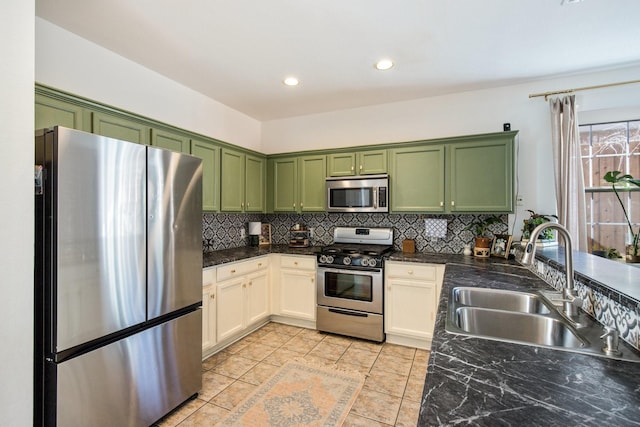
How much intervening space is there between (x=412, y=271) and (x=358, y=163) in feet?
4.45

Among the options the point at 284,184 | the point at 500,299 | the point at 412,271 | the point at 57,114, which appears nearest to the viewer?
the point at 500,299

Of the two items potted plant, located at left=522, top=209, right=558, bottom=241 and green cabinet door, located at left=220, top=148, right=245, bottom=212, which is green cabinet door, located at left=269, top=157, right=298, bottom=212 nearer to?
green cabinet door, located at left=220, top=148, right=245, bottom=212

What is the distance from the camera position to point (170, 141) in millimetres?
2719

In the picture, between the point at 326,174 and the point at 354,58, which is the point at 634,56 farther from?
the point at 326,174

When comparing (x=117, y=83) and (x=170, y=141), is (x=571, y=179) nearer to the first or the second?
(x=170, y=141)

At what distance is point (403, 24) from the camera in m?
2.13

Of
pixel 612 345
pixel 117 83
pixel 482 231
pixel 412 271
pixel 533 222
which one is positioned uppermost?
pixel 117 83

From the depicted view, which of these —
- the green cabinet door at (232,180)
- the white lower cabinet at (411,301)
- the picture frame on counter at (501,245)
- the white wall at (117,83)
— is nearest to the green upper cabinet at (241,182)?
the green cabinet door at (232,180)

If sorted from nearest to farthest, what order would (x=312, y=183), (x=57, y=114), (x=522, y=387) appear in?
(x=522, y=387), (x=57, y=114), (x=312, y=183)

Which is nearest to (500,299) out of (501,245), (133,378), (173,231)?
(501,245)

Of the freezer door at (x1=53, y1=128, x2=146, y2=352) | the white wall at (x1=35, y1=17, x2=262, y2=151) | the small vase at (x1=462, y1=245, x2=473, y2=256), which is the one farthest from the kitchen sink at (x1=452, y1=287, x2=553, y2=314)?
the white wall at (x1=35, y1=17, x2=262, y2=151)

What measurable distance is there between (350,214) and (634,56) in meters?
2.93

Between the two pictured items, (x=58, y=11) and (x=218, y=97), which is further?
(x=218, y=97)

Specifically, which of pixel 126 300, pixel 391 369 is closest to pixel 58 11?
pixel 126 300
